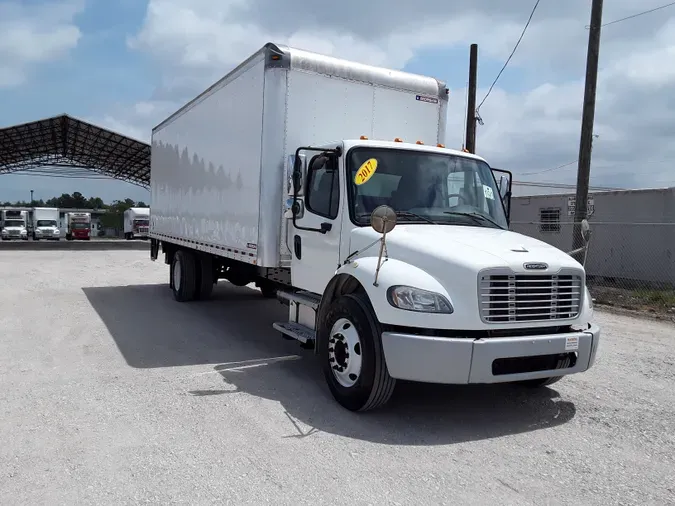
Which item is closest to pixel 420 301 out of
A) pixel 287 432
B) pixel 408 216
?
pixel 408 216

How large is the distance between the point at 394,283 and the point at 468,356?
0.83 meters

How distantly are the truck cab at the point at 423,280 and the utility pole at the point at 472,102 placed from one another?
11802 mm

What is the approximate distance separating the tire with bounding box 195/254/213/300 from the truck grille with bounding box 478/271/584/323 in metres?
7.31

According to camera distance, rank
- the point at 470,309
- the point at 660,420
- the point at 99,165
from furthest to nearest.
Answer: the point at 99,165, the point at 660,420, the point at 470,309

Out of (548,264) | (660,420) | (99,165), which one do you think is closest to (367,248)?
(548,264)

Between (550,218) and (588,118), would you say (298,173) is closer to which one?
(588,118)

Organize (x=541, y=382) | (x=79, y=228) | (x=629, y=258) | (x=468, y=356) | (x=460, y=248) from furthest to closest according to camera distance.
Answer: (x=79, y=228)
(x=629, y=258)
(x=541, y=382)
(x=460, y=248)
(x=468, y=356)

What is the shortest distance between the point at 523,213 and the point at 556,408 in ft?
52.2

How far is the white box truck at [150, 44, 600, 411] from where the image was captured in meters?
4.70

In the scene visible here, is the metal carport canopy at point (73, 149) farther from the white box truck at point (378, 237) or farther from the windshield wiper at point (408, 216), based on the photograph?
the windshield wiper at point (408, 216)

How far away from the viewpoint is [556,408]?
18.2ft

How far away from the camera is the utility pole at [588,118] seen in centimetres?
1370

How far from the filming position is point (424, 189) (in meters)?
5.99

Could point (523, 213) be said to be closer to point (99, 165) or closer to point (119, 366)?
point (119, 366)
